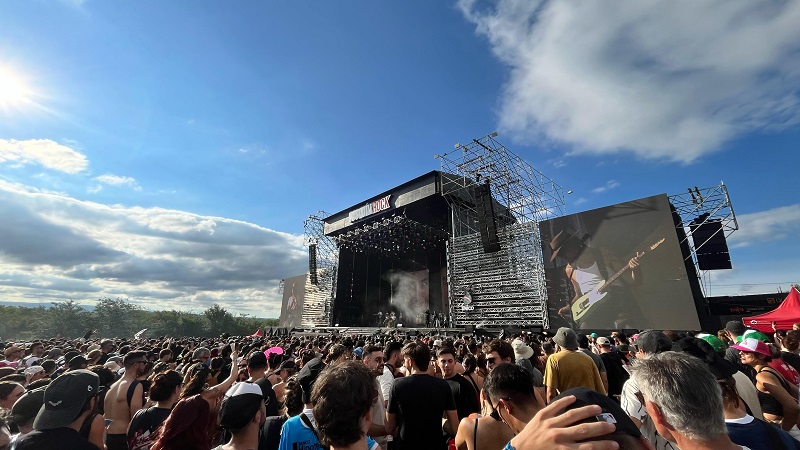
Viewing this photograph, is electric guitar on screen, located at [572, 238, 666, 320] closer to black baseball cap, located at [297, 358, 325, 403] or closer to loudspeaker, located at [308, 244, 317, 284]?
black baseball cap, located at [297, 358, 325, 403]

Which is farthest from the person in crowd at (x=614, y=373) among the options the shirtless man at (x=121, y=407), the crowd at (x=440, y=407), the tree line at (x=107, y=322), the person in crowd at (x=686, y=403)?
the tree line at (x=107, y=322)

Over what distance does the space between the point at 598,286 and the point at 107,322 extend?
227ft

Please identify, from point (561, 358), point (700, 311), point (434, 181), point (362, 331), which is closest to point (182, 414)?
point (561, 358)

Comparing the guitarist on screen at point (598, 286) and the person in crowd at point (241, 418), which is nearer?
the person in crowd at point (241, 418)

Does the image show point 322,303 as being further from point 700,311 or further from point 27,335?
point 27,335

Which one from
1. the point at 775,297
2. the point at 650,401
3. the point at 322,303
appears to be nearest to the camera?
the point at 650,401

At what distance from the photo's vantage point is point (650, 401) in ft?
4.36

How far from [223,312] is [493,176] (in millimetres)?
54155

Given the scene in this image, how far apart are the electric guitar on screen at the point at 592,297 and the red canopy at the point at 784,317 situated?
3808mm

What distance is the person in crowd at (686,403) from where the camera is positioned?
1.20 metres

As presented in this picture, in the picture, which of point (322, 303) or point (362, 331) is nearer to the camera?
point (362, 331)

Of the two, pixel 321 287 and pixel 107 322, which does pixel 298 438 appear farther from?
pixel 107 322

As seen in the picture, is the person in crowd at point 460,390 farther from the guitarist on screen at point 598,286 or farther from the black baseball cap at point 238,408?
the guitarist on screen at point 598,286

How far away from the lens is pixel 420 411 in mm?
2855
